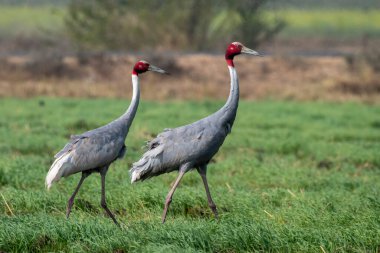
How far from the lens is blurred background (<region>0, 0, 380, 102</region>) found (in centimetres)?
2731

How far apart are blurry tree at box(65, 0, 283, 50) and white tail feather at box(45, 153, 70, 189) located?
87.0 ft

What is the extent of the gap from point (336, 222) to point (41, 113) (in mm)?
12603

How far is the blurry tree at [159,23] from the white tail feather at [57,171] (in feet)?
87.0

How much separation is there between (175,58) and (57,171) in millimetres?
22545

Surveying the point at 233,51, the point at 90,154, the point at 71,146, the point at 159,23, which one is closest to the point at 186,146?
the point at 90,154

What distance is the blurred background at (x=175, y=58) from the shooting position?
2731 centimetres

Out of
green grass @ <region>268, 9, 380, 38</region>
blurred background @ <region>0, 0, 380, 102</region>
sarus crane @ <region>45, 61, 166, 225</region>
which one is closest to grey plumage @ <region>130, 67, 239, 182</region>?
sarus crane @ <region>45, 61, 166, 225</region>

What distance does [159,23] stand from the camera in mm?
35719

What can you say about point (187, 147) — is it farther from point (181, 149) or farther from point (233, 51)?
point (233, 51)

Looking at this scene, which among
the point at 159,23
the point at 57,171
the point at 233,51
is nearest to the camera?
the point at 57,171

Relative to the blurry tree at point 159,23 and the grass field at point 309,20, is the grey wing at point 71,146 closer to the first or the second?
the blurry tree at point 159,23

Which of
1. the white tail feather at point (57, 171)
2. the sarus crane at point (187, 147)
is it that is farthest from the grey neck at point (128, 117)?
the white tail feather at point (57, 171)

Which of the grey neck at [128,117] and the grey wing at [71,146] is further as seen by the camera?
the grey neck at [128,117]

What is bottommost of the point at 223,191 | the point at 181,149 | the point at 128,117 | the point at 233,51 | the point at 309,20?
the point at 309,20
